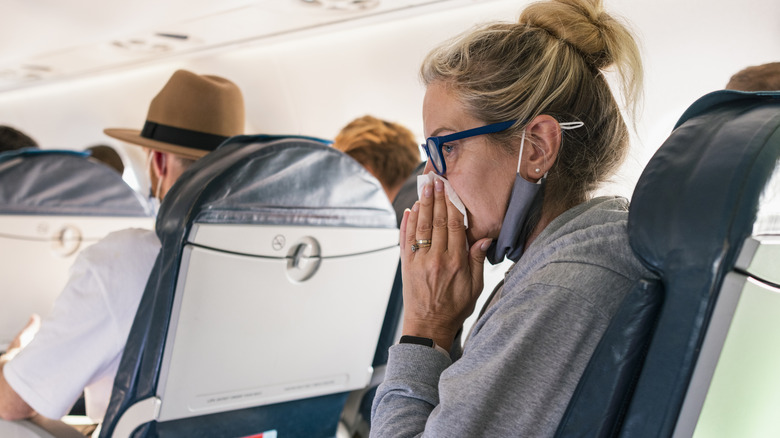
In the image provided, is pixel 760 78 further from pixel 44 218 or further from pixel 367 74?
pixel 367 74

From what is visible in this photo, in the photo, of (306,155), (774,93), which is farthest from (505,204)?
(306,155)

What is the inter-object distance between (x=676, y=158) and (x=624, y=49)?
0.58 m

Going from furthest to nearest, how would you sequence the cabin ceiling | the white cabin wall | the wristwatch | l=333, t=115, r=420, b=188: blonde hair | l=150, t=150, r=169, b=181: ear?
the cabin ceiling, l=333, t=115, r=420, b=188: blonde hair, the white cabin wall, l=150, t=150, r=169, b=181: ear, the wristwatch

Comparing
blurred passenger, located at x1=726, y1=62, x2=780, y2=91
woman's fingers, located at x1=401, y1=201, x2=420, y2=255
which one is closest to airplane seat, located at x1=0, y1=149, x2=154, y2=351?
woman's fingers, located at x1=401, y1=201, x2=420, y2=255

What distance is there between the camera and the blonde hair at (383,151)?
377 centimetres

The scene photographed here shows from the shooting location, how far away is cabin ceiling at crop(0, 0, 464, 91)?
15.3ft

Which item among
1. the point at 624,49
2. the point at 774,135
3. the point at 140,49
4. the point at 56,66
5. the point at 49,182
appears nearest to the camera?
the point at 774,135

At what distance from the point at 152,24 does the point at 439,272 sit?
4821 mm

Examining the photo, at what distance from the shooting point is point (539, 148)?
1475 millimetres

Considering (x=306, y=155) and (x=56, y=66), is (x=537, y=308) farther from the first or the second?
(x=56, y=66)

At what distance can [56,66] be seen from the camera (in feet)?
25.0

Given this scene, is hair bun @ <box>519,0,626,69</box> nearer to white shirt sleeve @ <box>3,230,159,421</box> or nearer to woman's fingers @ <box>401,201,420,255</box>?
woman's fingers @ <box>401,201,420,255</box>

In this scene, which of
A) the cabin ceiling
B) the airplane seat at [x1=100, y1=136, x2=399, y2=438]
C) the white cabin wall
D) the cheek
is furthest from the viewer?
the cabin ceiling

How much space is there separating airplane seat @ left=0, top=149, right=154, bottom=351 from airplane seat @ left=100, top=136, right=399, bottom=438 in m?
1.41
